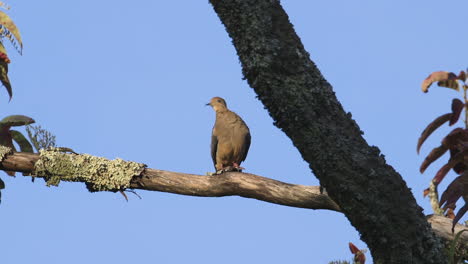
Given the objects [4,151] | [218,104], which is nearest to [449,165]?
[4,151]

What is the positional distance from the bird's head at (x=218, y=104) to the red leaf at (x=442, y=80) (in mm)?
5016

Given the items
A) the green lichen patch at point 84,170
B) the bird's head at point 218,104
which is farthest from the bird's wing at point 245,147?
the green lichen patch at point 84,170

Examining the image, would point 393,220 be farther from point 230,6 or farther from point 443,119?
point 230,6

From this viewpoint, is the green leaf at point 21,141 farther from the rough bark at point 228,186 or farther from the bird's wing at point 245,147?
the bird's wing at point 245,147

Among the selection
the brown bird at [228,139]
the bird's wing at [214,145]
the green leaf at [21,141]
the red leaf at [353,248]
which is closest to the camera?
the red leaf at [353,248]

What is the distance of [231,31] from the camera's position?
2959 millimetres

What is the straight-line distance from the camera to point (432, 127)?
3.20 meters

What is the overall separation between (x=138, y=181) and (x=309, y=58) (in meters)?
2.05

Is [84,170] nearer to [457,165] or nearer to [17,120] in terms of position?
[17,120]

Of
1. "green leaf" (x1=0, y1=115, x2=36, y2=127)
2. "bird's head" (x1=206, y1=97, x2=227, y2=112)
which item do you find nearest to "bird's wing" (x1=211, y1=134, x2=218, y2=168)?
"bird's head" (x1=206, y1=97, x2=227, y2=112)

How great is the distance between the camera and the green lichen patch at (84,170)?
476 cm

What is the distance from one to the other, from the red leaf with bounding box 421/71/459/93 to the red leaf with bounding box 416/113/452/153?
0.43ft

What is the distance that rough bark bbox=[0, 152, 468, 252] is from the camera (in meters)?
4.34

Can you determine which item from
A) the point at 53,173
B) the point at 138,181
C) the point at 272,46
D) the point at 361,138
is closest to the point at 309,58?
the point at 272,46
